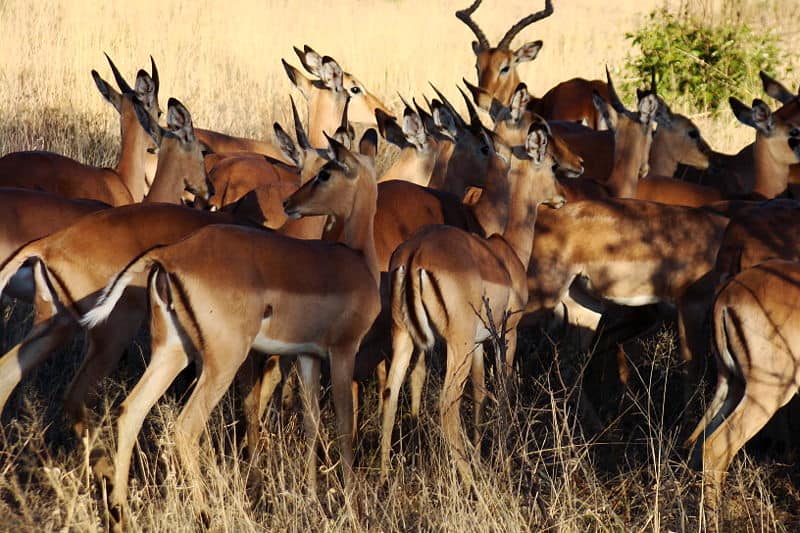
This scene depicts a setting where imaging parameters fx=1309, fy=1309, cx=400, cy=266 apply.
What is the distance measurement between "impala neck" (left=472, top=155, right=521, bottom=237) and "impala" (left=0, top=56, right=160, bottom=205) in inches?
76.4

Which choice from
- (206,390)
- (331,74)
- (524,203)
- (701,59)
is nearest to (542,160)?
(524,203)

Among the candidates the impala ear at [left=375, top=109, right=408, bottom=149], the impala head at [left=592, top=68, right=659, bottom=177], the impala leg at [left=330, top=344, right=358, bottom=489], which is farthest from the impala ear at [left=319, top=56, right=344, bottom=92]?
the impala leg at [left=330, top=344, right=358, bottom=489]

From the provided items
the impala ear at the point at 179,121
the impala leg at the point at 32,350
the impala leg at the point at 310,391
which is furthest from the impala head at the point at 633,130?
the impala leg at the point at 32,350

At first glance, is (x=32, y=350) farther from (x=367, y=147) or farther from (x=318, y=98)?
(x=318, y=98)

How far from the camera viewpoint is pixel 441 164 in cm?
835

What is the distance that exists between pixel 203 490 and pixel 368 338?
5.67ft

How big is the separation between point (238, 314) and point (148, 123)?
2862mm

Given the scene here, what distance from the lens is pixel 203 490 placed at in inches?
178

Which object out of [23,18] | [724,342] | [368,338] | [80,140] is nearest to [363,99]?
[80,140]

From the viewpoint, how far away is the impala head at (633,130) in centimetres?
809

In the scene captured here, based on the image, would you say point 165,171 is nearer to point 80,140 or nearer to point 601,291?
point 601,291

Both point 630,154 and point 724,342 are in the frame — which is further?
point 630,154

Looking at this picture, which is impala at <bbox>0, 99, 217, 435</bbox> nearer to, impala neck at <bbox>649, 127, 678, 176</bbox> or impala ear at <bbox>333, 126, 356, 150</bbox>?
impala ear at <bbox>333, 126, 356, 150</bbox>

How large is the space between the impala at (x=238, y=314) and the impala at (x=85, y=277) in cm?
19
